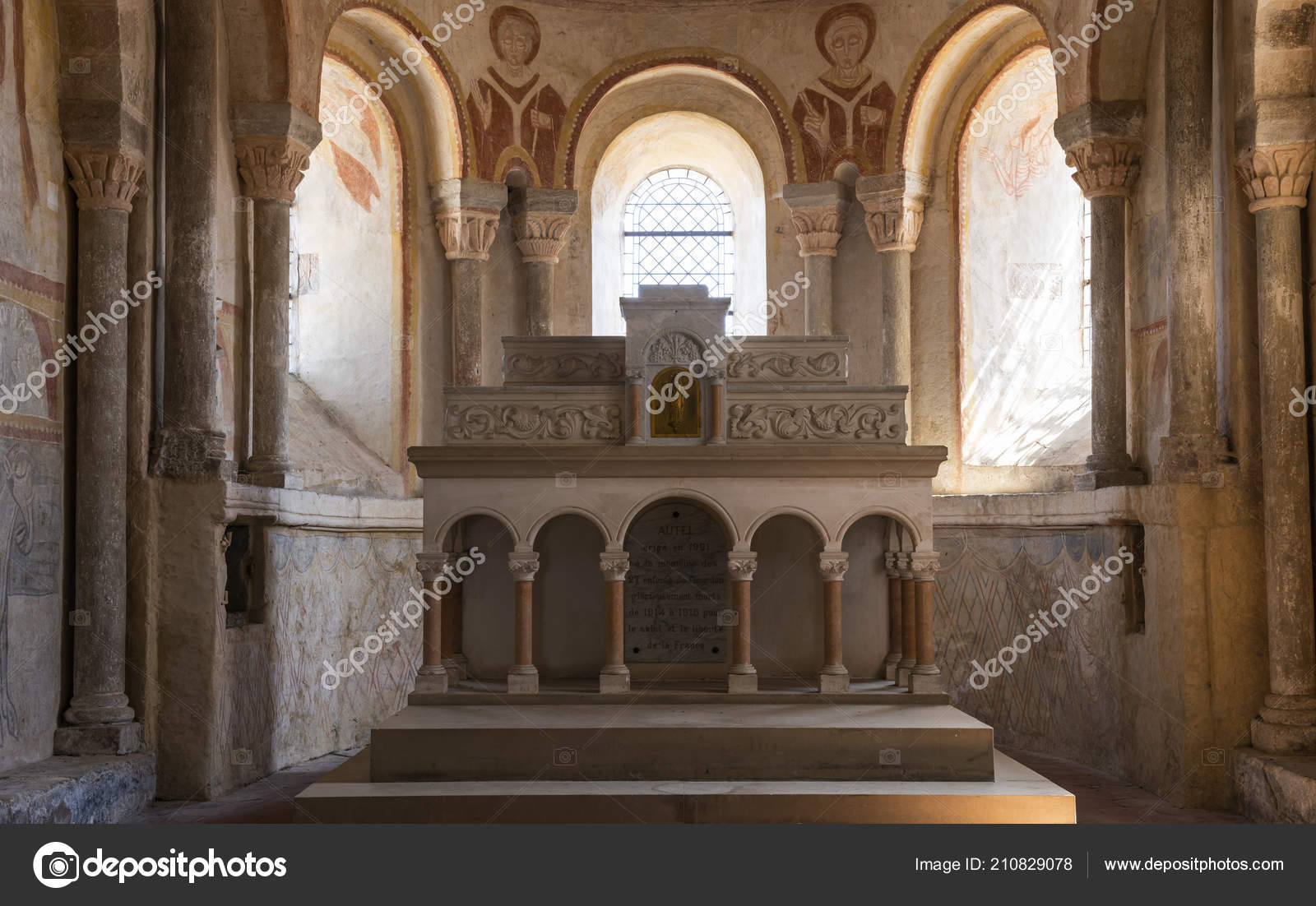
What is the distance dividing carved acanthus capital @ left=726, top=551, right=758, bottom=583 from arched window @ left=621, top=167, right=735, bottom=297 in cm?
728

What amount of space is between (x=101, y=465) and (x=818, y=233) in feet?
30.6

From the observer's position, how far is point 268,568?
1229 cm

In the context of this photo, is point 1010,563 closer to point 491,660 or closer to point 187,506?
point 491,660

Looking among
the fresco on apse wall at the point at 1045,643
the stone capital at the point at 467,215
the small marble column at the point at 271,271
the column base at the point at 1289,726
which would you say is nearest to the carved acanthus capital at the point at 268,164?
the small marble column at the point at 271,271

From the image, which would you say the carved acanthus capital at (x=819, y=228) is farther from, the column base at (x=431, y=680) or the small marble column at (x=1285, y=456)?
the column base at (x=431, y=680)

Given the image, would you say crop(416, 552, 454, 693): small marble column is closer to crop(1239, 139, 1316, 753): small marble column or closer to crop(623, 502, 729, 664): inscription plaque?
crop(623, 502, 729, 664): inscription plaque

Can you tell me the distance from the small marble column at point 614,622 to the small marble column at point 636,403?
110cm

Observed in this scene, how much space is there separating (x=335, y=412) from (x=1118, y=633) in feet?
30.7

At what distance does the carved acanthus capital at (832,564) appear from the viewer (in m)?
11.1

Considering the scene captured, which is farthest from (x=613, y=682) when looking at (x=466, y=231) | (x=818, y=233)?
(x=818, y=233)

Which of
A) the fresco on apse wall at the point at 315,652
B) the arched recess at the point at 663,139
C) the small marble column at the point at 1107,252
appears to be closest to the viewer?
the fresco on apse wall at the point at 315,652

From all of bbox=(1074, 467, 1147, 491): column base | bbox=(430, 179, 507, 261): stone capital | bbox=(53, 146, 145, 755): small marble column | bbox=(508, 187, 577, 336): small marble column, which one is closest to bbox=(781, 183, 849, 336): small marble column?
bbox=(508, 187, 577, 336): small marble column

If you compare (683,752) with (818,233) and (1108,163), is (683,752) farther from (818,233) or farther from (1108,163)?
(818,233)

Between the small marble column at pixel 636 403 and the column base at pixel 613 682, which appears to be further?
the small marble column at pixel 636 403
